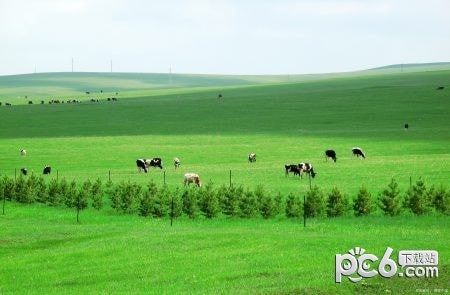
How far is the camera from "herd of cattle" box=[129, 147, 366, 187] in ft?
142

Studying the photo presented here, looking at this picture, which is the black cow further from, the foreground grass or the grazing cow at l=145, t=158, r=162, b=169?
the foreground grass

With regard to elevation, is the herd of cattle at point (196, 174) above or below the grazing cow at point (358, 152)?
below

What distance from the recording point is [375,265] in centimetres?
2086

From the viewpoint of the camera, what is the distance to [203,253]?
24.6m

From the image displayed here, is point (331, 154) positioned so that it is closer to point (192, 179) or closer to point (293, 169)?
point (293, 169)

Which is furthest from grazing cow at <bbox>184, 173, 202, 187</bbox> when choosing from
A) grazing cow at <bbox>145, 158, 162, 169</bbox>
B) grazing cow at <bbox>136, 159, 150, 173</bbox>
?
grazing cow at <bbox>145, 158, 162, 169</bbox>

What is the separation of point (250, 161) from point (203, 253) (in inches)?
1302

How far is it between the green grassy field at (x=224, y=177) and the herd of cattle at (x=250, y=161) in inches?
34.3

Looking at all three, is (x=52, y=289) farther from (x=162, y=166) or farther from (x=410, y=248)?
(x=162, y=166)

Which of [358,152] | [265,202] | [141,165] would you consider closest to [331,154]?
[358,152]

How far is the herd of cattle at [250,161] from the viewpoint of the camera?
1706 inches

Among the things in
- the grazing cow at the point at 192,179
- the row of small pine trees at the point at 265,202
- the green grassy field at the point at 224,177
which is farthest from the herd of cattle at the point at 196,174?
the row of small pine trees at the point at 265,202

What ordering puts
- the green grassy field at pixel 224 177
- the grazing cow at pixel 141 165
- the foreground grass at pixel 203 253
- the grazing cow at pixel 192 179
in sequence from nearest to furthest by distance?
1. the foreground grass at pixel 203 253
2. the green grassy field at pixel 224 177
3. the grazing cow at pixel 192 179
4. the grazing cow at pixel 141 165

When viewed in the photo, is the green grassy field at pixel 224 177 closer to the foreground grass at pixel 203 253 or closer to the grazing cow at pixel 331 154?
the foreground grass at pixel 203 253
